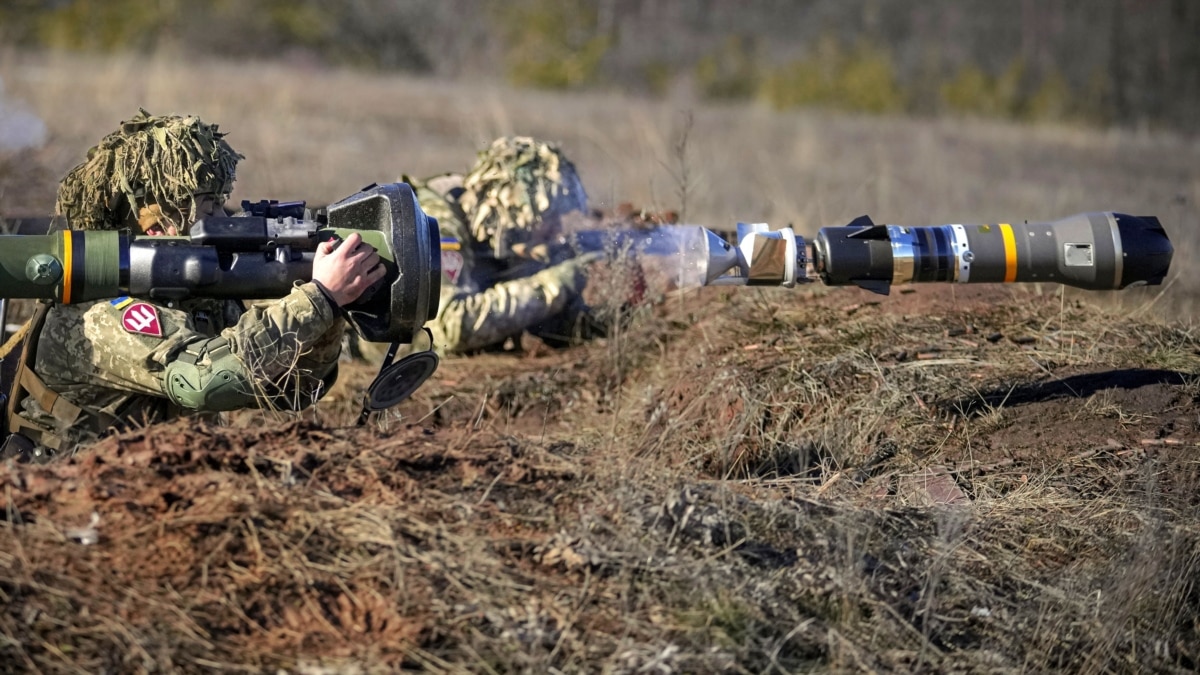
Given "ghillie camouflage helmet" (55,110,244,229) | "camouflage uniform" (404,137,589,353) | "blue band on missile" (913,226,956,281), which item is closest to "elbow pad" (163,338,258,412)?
"ghillie camouflage helmet" (55,110,244,229)

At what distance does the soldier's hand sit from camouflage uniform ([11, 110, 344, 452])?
0.04 metres

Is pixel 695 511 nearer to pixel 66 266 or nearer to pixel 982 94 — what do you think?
pixel 66 266

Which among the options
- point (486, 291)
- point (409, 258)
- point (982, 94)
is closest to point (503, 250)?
point (486, 291)

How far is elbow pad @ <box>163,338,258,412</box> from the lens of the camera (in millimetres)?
3803

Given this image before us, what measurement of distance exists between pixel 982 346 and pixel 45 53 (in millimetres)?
18531

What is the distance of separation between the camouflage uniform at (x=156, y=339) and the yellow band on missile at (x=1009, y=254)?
2.45 metres

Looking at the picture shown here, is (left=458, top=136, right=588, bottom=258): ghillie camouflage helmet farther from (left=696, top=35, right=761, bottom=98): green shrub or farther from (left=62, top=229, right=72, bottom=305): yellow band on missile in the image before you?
(left=696, top=35, right=761, bottom=98): green shrub

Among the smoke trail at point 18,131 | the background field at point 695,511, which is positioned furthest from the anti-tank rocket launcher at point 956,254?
the smoke trail at point 18,131

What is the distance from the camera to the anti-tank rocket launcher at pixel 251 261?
11.9 ft

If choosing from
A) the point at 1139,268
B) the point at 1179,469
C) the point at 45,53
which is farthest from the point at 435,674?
the point at 45,53

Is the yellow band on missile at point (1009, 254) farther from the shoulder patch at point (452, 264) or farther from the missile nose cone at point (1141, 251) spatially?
the shoulder patch at point (452, 264)

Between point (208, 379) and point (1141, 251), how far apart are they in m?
3.38

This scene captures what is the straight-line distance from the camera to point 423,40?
1123 inches

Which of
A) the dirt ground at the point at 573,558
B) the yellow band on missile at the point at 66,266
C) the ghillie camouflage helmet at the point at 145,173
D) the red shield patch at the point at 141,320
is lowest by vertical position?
the dirt ground at the point at 573,558
